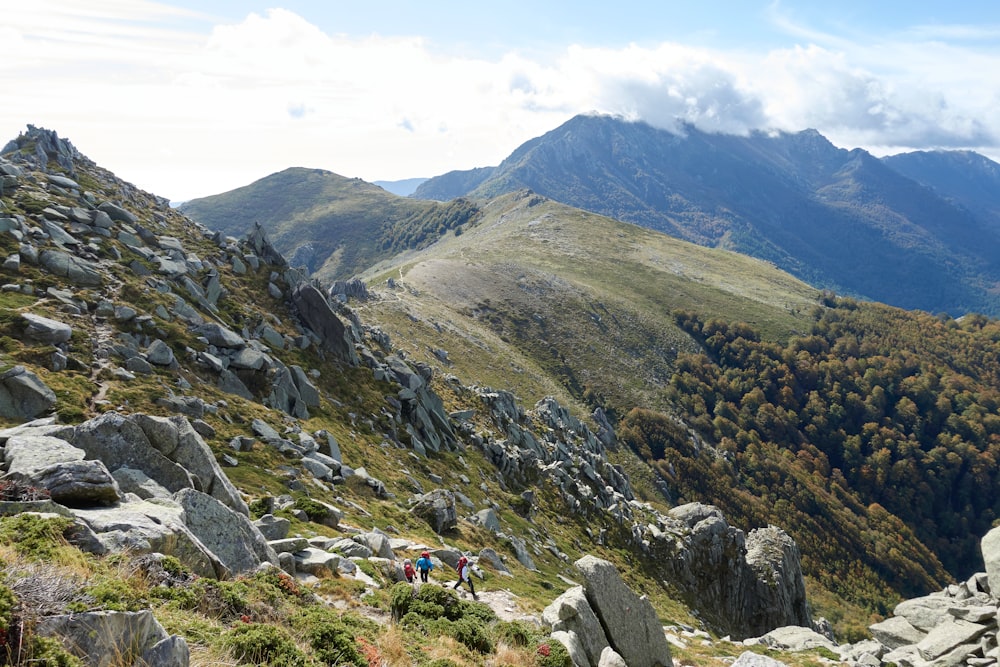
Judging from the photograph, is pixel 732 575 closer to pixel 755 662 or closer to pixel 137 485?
pixel 755 662

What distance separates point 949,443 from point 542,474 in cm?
18369

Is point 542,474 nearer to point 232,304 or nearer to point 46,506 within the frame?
point 232,304

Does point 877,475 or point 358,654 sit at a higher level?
point 358,654

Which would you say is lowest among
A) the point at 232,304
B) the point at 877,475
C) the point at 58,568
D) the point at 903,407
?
the point at 877,475

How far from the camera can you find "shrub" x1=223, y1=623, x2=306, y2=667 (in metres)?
10.9

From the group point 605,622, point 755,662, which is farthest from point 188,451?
point 755,662

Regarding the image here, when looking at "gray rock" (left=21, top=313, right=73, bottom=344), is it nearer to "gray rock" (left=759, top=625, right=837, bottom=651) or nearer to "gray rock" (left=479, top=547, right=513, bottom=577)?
"gray rock" (left=479, top=547, right=513, bottom=577)

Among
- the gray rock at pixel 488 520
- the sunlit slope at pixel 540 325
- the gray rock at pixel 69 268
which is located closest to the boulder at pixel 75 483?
the gray rock at pixel 488 520

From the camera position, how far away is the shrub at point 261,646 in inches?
428

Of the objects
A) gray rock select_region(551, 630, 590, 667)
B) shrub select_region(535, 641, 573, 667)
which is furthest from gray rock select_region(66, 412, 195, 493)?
gray rock select_region(551, 630, 590, 667)

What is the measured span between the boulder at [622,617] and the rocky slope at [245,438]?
1.47ft

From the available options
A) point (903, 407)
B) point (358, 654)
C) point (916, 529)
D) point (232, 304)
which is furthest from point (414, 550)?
point (903, 407)

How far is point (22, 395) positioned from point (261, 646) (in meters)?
21.6

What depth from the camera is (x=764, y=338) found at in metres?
192
